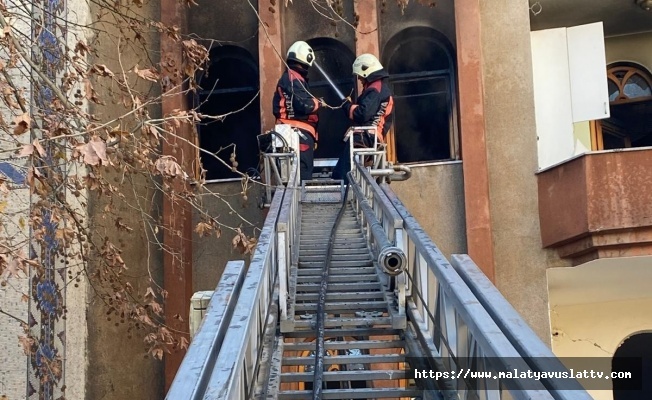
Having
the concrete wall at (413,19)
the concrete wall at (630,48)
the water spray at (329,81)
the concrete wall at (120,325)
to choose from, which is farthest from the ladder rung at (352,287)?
the concrete wall at (630,48)

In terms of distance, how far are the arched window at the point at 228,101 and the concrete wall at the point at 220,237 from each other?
1001 millimetres

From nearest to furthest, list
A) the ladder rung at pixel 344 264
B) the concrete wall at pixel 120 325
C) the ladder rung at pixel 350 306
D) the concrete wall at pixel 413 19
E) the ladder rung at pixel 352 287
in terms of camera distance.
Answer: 1. the ladder rung at pixel 350 306
2. the ladder rung at pixel 352 287
3. the ladder rung at pixel 344 264
4. the concrete wall at pixel 120 325
5. the concrete wall at pixel 413 19

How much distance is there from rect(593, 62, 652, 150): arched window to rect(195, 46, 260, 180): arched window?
516 centimetres

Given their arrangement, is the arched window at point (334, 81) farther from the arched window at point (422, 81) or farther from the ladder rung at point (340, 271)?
the ladder rung at point (340, 271)

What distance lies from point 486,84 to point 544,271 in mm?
2436

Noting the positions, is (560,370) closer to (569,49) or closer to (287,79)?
(287,79)

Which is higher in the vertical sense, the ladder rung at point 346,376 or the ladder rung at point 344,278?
the ladder rung at point 344,278

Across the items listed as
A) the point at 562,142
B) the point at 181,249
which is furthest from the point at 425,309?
the point at 562,142

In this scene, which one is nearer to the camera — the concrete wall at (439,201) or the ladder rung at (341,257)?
the ladder rung at (341,257)

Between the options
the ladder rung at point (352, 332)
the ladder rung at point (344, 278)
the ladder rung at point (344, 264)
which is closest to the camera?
the ladder rung at point (352, 332)

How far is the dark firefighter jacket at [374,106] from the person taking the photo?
31.0ft

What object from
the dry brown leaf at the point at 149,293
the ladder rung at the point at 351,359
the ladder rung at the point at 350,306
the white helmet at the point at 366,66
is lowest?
the ladder rung at the point at 351,359

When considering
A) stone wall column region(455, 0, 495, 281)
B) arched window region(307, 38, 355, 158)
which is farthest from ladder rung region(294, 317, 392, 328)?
arched window region(307, 38, 355, 158)

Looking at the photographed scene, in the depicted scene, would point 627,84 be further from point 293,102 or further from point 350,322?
point 350,322
